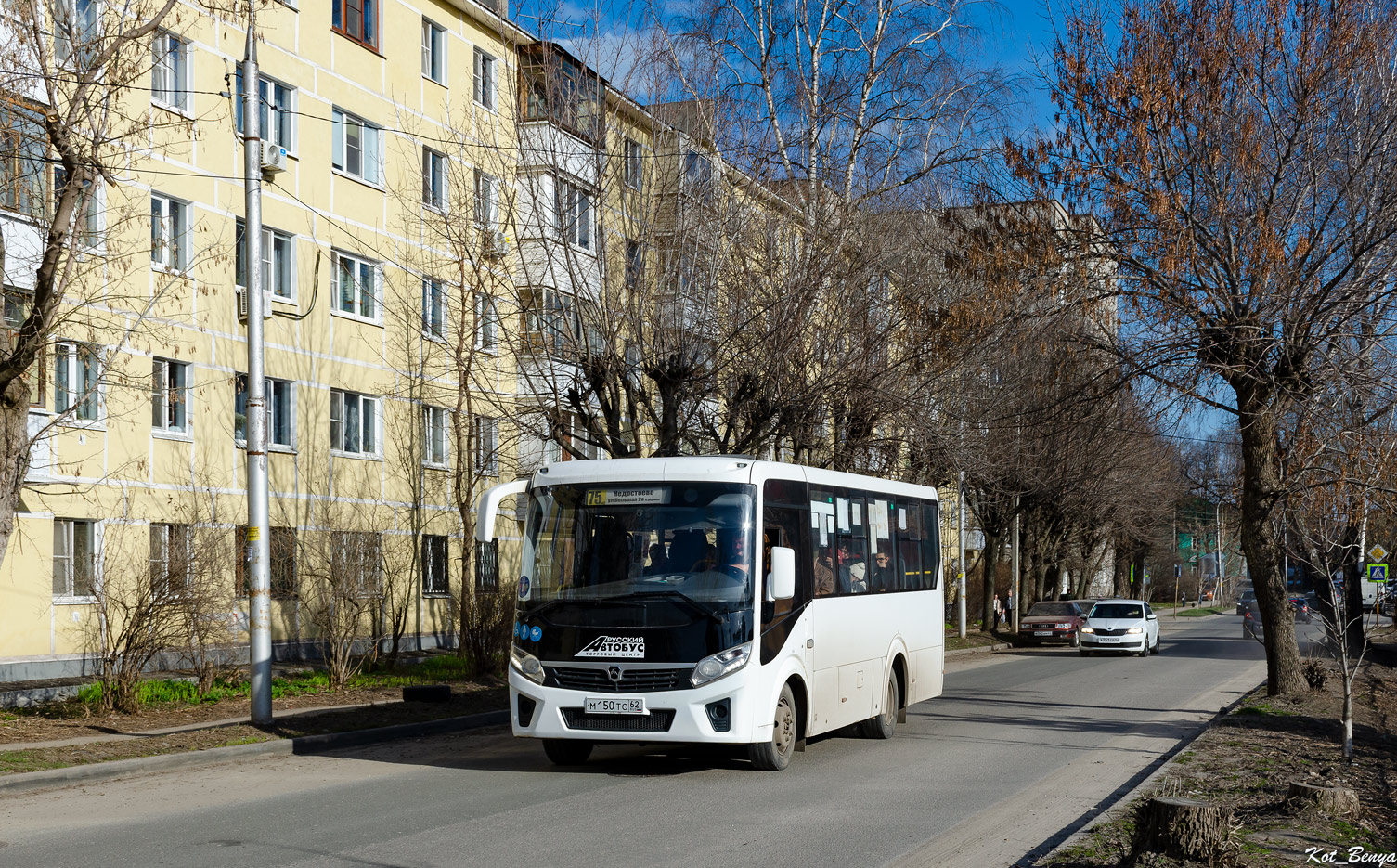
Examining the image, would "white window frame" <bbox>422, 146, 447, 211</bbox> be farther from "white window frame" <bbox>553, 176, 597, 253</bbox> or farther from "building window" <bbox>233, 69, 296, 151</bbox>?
"white window frame" <bbox>553, 176, 597, 253</bbox>

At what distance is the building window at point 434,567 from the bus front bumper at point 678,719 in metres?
22.3

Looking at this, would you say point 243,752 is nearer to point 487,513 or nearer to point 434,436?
point 487,513

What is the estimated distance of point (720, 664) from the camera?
11773 millimetres

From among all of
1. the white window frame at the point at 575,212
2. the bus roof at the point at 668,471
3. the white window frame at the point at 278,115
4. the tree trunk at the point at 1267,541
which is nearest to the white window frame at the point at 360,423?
the white window frame at the point at 278,115

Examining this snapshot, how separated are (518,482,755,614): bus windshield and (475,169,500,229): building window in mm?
8534

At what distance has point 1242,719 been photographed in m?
16.0

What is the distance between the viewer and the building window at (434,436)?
3358 centimetres

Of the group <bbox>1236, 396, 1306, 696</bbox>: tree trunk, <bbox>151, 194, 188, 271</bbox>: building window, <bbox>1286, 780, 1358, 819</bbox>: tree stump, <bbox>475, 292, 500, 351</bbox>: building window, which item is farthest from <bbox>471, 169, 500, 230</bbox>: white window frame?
<bbox>1286, 780, 1358, 819</bbox>: tree stump

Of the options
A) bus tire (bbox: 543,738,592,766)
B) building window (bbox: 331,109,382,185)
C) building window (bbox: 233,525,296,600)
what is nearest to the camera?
bus tire (bbox: 543,738,592,766)

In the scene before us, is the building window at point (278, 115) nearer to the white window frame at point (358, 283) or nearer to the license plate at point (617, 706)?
the white window frame at point (358, 283)

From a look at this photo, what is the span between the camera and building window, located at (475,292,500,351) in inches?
787

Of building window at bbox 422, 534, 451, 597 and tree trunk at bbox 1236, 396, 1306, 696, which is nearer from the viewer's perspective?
tree trunk at bbox 1236, 396, 1306, 696

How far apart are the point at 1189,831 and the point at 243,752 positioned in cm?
959

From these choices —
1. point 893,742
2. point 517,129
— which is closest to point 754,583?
point 893,742
